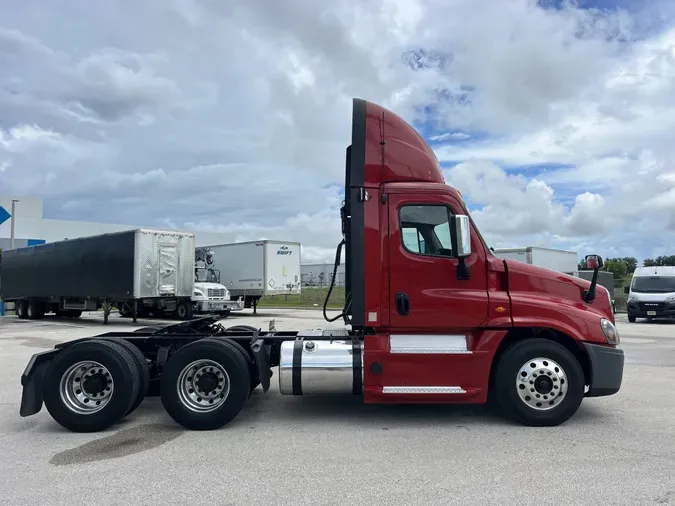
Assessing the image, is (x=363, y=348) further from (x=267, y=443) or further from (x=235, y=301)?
(x=235, y=301)

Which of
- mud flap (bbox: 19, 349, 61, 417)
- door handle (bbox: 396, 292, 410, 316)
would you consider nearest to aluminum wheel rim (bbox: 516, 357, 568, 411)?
door handle (bbox: 396, 292, 410, 316)

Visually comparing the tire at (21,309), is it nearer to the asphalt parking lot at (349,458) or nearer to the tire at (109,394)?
the asphalt parking lot at (349,458)

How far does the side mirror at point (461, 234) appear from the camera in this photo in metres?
5.56

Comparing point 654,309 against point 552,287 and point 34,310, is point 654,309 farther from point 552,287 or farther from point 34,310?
point 34,310

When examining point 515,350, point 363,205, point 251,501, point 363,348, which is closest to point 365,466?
point 251,501

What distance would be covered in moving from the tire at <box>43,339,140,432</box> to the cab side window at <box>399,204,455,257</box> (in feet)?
11.3

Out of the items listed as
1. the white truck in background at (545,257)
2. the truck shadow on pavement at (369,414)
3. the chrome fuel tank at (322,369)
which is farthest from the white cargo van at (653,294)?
the chrome fuel tank at (322,369)

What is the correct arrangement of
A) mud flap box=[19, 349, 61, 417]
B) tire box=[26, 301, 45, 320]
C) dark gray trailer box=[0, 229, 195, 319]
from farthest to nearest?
tire box=[26, 301, 45, 320]
dark gray trailer box=[0, 229, 195, 319]
mud flap box=[19, 349, 61, 417]

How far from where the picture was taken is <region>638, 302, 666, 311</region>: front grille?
21.0 metres

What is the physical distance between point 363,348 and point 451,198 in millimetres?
1995

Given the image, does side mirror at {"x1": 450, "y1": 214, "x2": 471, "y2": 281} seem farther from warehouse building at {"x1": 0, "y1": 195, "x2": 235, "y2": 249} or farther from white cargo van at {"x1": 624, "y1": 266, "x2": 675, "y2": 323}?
warehouse building at {"x1": 0, "y1": 195, "x2": 235, "y2": 249}

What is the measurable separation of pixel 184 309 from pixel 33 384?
1613cm

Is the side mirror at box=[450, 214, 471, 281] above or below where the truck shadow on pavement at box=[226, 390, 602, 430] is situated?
above

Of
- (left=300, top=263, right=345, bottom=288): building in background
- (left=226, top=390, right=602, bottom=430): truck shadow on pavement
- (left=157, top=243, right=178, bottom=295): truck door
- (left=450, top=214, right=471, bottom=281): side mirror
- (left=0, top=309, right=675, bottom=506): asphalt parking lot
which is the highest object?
(left=300, top=263, right=345, bottom=288): building in background
